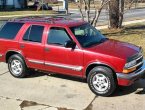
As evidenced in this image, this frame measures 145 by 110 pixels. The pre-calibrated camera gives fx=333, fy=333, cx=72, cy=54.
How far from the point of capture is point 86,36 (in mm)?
8734

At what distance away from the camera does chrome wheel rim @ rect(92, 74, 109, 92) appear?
25.9 feet

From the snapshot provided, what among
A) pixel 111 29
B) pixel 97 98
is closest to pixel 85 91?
pixel 97 98

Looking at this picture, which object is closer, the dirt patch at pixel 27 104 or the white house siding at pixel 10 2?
the dirt patch at pixel 27 104

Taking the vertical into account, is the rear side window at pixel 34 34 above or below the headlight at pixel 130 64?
above

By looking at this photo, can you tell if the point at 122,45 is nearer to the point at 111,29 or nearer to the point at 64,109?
the point at 64,109

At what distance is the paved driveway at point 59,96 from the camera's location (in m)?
7.42

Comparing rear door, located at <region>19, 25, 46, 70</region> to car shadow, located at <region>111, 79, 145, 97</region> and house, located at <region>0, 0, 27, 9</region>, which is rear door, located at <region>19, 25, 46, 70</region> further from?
house, located at <region>0, 0, 27, 9</region>

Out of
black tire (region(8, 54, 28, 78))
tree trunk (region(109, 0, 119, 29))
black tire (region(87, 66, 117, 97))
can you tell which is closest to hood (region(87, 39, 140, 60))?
black tire (region(87, 66, 117, 97))

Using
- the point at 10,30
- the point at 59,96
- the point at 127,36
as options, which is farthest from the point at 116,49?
the point at 127,36

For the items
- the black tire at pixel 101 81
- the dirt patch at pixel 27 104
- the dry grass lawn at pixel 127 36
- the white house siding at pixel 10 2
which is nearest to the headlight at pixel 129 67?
the black tire at pixel 101 81

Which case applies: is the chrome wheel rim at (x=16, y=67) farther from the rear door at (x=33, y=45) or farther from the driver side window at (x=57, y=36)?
the driver side window at (x=57, y=36)

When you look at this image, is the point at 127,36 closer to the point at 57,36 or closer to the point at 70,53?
the point at 57,36

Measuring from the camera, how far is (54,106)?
7434mm

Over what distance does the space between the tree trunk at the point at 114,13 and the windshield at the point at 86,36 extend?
954 centimetres
